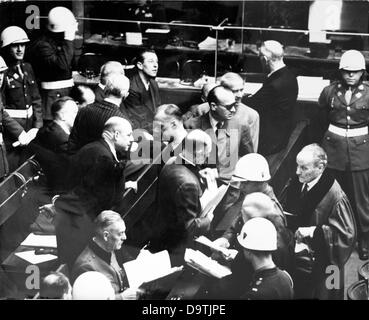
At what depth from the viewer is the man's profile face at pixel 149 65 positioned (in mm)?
8242

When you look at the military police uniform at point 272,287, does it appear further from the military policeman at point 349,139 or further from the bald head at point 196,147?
the bald head at point 196,147

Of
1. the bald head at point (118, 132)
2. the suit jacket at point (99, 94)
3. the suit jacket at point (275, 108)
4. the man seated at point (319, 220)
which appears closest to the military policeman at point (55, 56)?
the suit jacket at point (99, 94)

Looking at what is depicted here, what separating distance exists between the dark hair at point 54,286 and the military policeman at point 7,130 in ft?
2.35

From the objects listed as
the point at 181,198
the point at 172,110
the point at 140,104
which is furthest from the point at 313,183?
the point at 140,104

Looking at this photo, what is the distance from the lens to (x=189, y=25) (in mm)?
8242

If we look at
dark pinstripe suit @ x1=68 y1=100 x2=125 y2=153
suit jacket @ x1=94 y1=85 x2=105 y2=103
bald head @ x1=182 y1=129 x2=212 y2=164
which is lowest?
bald head @ x1=182 y1=129 x2=212 y2=164

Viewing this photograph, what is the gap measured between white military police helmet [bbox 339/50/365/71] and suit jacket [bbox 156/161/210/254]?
1158 millimetres

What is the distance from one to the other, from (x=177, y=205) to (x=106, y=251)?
1.76 ft

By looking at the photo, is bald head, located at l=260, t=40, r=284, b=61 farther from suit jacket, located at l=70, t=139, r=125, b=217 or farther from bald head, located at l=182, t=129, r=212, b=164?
suit jacket, located at l=70, t=139, r=125, b=217

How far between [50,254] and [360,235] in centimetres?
200

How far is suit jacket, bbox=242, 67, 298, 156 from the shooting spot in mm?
8203

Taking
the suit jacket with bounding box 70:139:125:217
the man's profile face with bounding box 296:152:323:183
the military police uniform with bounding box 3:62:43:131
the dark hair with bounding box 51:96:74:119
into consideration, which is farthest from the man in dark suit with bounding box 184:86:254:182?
the military police uniform with bounding box 3:62:43:131
